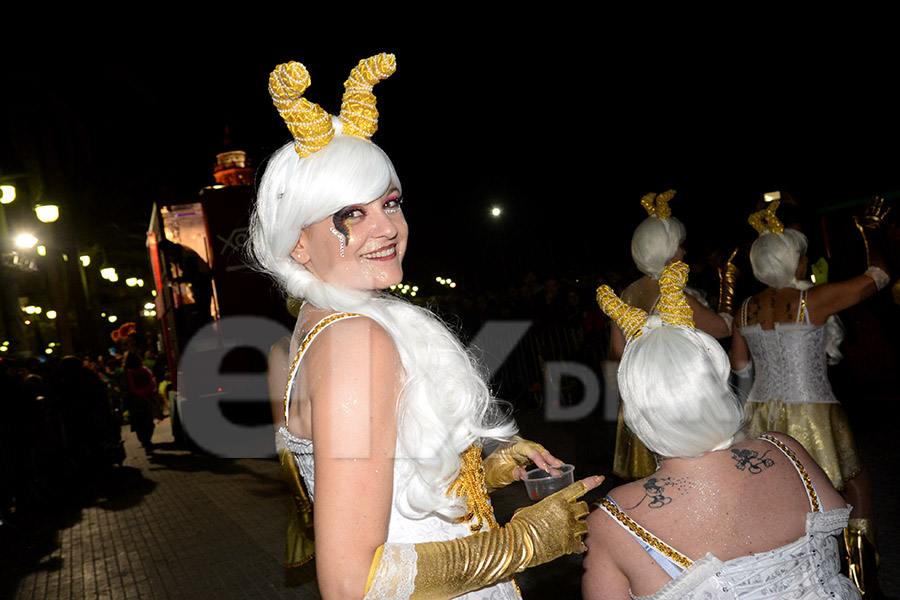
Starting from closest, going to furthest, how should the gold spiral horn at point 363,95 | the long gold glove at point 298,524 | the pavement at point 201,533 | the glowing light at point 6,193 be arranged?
the gold spiral horn at point 363,95 < the long gold glove at point 298,524 < the pavement at point 201,533 < the glowing light at point 6,193

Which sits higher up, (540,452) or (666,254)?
(666,254)

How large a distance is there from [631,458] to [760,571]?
8.57 feet

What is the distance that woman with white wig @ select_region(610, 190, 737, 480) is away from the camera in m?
4.16

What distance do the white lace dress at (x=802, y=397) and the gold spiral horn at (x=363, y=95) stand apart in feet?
10.6

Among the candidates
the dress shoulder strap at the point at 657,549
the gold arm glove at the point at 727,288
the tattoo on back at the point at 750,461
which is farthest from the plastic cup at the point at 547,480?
the gold arm glove at the point at 727,288

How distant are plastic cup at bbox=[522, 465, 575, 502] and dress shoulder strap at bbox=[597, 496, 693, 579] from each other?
157 millimetres

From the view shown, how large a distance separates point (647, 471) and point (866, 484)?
1210 mm

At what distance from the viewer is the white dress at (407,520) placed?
1.21 meters

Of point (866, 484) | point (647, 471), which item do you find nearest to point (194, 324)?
point (647, 471)

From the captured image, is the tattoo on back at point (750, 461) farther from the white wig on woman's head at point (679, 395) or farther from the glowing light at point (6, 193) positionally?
the glowing light at point (6, 193)

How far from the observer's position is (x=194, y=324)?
1123 cm

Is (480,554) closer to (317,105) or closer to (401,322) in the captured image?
(401,322)

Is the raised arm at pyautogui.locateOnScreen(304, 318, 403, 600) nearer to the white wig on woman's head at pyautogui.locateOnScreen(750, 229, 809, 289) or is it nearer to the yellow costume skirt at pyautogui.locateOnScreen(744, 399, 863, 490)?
the yellow costume skirt at pyautogui.locateOnScreen(744, 399, 863, 490)

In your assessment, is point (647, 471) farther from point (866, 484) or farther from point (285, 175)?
point (285, 175)
